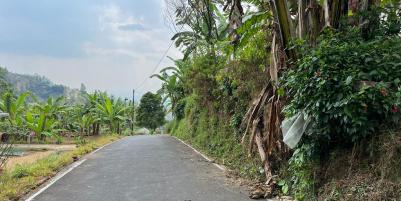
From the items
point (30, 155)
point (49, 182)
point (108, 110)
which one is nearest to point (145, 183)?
point (49, 182)

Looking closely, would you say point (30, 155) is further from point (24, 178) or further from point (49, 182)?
point (49, 182)

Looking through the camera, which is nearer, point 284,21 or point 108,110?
point 284,21

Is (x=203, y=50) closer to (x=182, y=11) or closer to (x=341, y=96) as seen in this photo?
(x=182, y=11)

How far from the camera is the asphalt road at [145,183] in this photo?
7305 mm

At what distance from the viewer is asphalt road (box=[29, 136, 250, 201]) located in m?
7.30

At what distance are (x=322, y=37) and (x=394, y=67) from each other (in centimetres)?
158

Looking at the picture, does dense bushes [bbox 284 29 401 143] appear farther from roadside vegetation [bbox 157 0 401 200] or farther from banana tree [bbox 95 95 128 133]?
banana tree [bbox 95 95 128 133]

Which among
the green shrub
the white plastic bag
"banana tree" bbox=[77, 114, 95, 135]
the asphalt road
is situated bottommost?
the asphalt road

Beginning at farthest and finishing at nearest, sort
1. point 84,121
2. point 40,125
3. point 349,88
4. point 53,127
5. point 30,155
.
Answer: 1. point 84,121
2. point 53,127
3. point 40,125
4. point 30,155
5. point 349,88

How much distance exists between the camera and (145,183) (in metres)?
8.59

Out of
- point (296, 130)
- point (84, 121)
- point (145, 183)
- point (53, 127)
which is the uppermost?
point (84, 121)

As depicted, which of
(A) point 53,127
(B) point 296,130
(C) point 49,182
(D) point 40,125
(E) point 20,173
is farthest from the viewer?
(A) point 53,127

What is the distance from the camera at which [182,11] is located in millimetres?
20391

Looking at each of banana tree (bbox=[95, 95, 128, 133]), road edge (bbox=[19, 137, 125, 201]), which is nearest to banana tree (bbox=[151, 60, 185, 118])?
banana tree (bbox=[95, 95, 128, 133])
